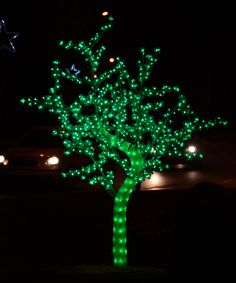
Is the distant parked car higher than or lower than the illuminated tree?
higher

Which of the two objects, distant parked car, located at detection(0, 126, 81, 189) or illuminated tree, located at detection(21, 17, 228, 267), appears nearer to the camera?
illuminated tree, located at detection(21, 17, 228, 267)

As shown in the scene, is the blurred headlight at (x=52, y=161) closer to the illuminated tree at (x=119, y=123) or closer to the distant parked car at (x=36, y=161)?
the distant parked car at (x=36, y=161)

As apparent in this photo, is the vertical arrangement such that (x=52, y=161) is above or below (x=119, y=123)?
above

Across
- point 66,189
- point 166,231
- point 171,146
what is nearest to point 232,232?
point 171,146

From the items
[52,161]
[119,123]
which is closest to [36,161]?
[52,161]

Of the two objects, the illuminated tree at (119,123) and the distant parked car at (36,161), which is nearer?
the illuminated tree at (119,123)

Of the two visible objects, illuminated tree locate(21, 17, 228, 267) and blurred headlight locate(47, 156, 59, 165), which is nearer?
illuminated tree locate(21, 17, 228, 267)

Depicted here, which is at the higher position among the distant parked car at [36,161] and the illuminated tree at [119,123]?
the distant parked car at [36,161]

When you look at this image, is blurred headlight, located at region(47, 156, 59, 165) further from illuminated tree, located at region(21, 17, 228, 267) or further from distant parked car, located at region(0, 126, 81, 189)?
illuminated tree, located at region(21, 17, 228, 267)

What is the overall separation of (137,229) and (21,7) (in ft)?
83.7

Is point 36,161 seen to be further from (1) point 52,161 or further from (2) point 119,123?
(2) point 119,123

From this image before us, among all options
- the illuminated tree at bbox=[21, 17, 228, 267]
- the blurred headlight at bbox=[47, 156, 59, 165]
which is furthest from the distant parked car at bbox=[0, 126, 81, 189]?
the illuminated tree at bbox=[21, 17, 228, 267]

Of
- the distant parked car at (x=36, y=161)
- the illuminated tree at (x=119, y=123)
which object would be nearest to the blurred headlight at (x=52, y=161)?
the distant parked car at (x=36, y=161)

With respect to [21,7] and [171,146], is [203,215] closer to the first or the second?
[171,146]
